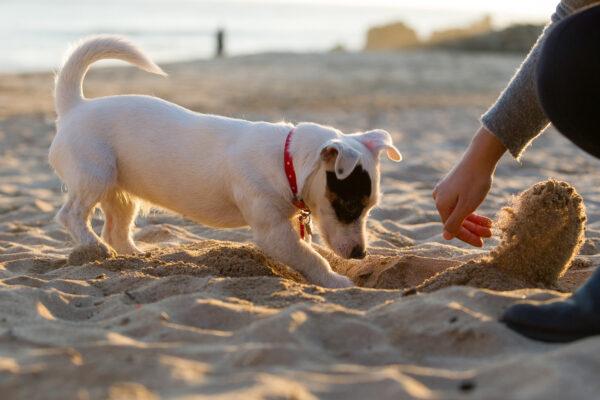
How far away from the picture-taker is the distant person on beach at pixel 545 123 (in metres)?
2.21

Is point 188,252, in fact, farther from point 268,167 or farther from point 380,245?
point 380,245

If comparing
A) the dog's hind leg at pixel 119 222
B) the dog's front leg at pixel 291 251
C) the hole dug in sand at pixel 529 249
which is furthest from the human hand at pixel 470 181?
the dog's hind leg at pixel 119 222

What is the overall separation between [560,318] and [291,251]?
69.8 inches

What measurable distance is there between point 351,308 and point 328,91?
11.0 m

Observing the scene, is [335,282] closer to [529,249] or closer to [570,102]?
[529,249]

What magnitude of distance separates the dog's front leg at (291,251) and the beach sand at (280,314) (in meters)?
0.11

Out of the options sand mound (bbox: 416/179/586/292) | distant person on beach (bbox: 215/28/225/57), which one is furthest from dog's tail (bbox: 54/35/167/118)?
distant person on beach (bbox: 215/28/225/57)

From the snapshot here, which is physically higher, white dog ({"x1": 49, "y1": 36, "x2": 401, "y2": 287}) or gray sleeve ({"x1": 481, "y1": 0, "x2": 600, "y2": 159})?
gray sleeve ({"x1": 481, "y1": 0, "x2": 600, "y2": 159})

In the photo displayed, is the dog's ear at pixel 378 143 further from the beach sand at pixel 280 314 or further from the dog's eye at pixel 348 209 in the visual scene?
the beach sand at pixel 280 314

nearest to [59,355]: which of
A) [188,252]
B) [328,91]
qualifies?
[188,252]

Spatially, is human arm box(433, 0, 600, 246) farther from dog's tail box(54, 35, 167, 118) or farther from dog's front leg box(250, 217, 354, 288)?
dog's tail box(54, 35, 167, 118)

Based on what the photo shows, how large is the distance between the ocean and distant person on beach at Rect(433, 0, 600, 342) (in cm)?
1425

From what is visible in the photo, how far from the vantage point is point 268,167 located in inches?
150

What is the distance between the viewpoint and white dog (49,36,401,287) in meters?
3.67
